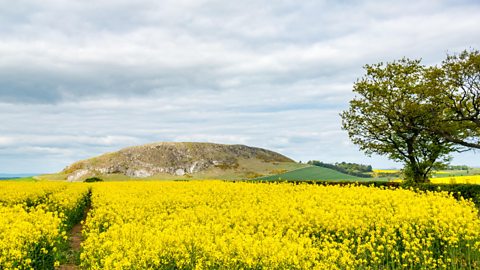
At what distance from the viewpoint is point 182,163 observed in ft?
228

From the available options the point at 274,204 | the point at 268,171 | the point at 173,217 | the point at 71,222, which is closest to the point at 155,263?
the point at 173,217

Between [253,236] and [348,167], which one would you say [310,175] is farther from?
[253,236]

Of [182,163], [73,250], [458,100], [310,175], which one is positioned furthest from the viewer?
[182,163]

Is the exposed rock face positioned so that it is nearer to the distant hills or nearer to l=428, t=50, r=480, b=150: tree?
the distant hills

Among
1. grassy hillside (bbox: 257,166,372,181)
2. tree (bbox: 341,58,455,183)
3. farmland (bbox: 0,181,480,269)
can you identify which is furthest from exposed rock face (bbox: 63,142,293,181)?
farmland (bbox: 0,181,480,269)

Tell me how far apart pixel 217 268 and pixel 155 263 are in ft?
4.42

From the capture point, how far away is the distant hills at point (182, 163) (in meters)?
65.3

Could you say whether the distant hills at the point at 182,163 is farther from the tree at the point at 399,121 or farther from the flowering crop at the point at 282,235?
the flowering crop at the point at 282,235

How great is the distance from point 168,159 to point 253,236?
6039 cm

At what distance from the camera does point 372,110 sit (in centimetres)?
3859

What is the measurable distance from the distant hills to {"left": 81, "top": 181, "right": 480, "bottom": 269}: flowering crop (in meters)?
43.2

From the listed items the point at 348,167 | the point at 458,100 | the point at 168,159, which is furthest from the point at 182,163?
the point at 458,100

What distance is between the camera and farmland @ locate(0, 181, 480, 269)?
32.6 ft

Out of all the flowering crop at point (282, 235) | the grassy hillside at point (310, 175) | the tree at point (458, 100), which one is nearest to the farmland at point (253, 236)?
the flowering crop at point (282, 235)
